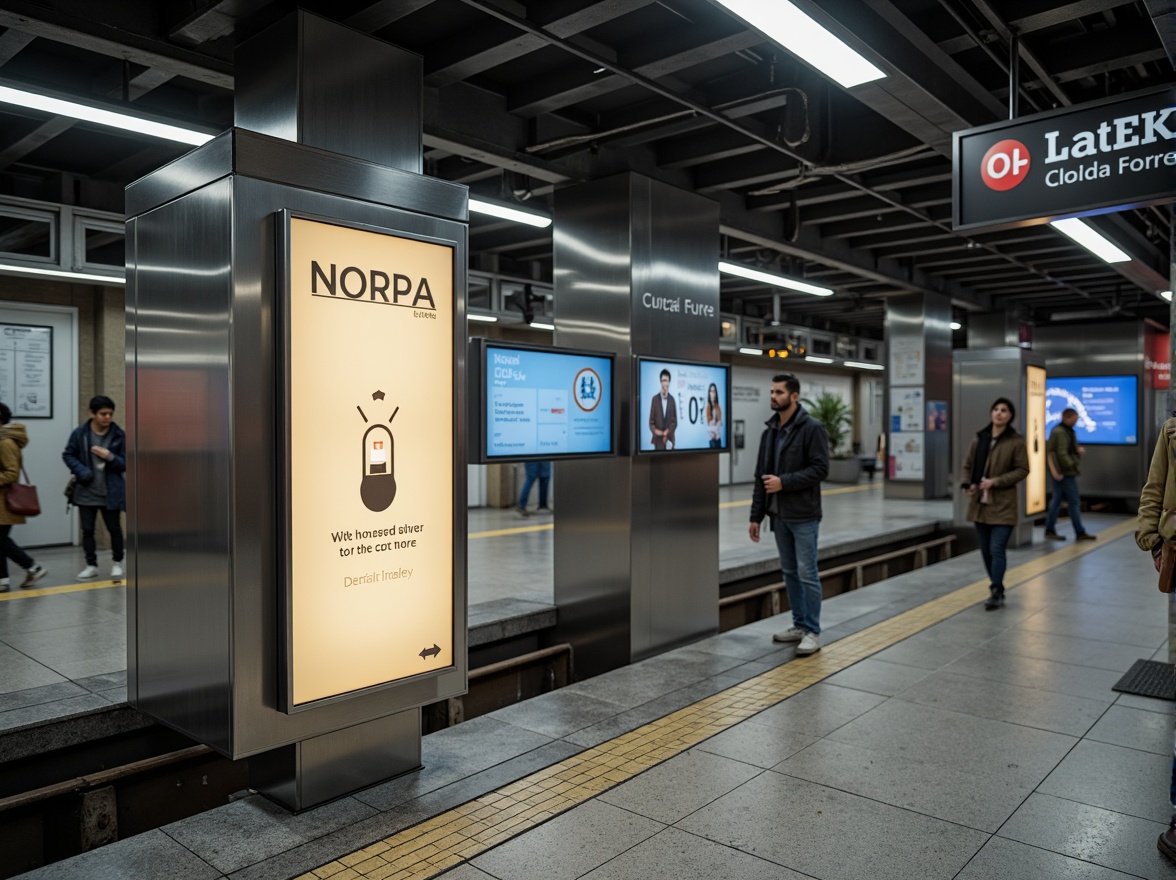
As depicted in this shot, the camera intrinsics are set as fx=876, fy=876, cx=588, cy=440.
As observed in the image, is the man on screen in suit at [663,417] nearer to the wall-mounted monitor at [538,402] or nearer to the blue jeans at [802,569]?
the wall-mounted monitor at [538,402]

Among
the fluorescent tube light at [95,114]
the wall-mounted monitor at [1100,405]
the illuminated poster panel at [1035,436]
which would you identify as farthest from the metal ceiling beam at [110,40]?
the wall-mounted monitor at [1100,405]

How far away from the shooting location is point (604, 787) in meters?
3.69

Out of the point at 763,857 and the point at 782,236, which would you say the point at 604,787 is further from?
the point at 782,236

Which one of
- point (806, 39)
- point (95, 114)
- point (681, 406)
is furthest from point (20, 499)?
point (806, 39)

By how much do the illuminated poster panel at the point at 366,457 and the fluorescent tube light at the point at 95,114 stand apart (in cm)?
149

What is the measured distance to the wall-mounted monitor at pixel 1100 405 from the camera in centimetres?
1480

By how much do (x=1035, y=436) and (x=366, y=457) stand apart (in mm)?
10069

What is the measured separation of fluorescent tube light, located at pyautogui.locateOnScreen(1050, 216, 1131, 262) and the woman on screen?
2.84 m

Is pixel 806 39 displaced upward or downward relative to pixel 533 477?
upward

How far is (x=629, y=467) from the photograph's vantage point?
5898 millimetres

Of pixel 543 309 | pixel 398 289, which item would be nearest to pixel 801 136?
pixel 398 289

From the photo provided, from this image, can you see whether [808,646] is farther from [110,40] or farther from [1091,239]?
[110,40]

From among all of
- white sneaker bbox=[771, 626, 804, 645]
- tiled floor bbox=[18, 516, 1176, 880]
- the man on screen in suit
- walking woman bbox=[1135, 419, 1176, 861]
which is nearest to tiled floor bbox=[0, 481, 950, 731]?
tiled floor bbox=[18, 516, 1176, 880]

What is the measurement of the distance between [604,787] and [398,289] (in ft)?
7.37
